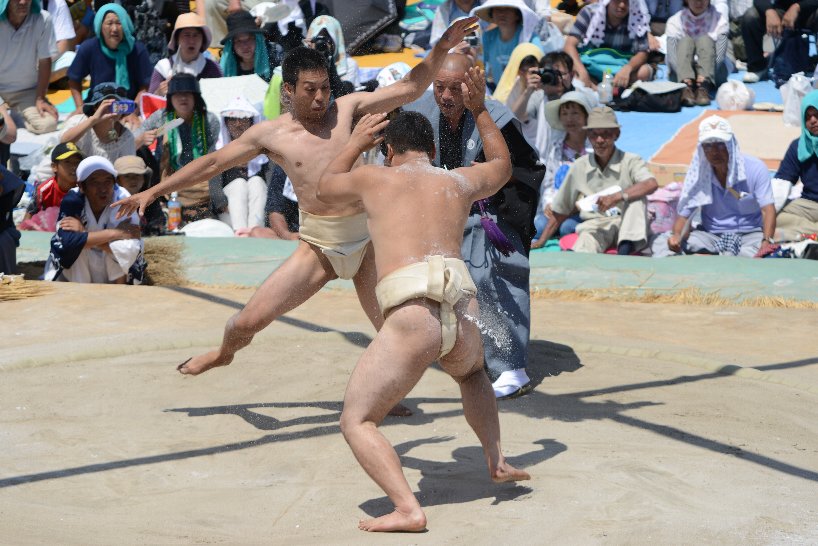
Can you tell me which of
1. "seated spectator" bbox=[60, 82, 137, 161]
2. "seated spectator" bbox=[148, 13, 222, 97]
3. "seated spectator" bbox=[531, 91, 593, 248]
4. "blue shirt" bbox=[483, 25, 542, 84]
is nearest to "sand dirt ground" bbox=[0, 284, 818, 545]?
"seated spectator" bbox=[531, 91, 593, 248]

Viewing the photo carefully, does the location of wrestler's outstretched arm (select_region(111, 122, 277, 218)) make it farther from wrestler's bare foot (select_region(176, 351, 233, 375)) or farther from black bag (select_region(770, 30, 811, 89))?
black bag (select_region(770, 30, 811, 89))

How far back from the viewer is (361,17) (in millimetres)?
8789

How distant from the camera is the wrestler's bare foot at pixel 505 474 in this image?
2.95 m

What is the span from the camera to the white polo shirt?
292 inches

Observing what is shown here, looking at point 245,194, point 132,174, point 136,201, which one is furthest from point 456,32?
point 245,194

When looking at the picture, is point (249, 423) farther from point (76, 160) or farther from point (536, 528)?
point (76, 160)

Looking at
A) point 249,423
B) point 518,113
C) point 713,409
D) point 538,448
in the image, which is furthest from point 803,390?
point 518,113

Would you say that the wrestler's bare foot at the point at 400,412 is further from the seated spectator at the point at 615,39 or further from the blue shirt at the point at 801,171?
the seated spectator at the point at 615,39

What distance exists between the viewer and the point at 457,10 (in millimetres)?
7820

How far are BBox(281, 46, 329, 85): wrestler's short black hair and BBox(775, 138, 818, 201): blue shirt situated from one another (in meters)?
3.44

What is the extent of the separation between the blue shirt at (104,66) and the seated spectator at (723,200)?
3515 millimetres

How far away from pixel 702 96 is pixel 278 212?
319 cm

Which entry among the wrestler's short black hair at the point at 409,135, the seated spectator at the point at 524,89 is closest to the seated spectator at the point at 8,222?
the seated spectator at the point at 524,89

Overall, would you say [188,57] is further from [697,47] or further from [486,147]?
[486,147]
